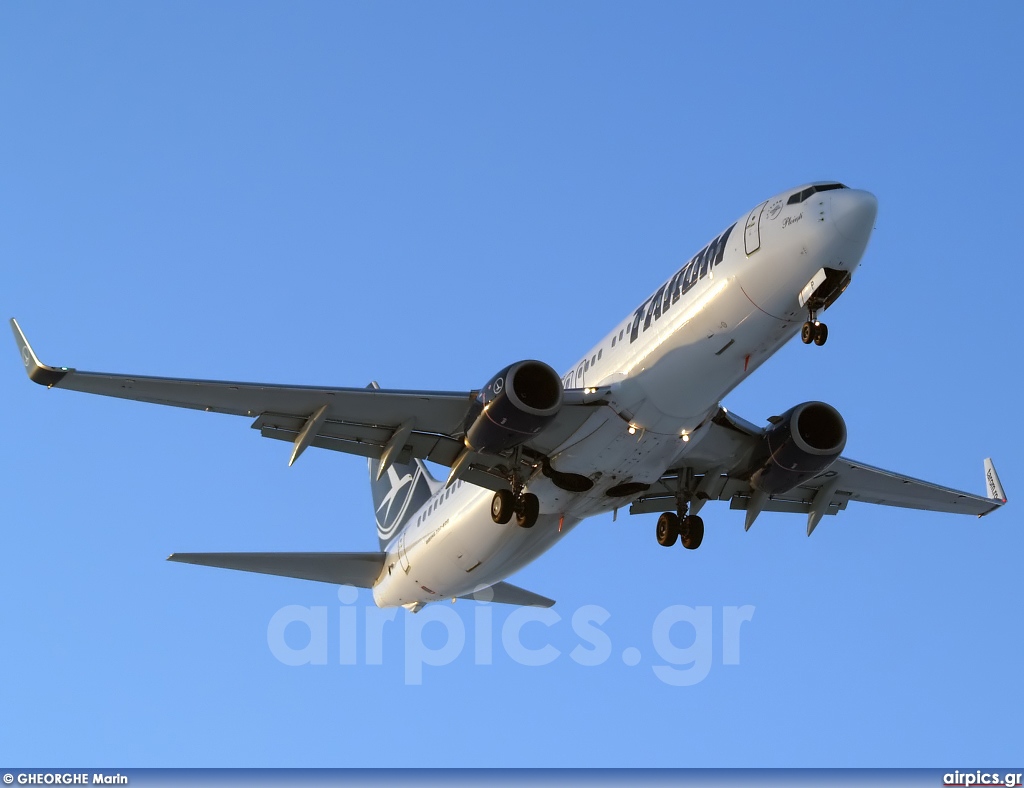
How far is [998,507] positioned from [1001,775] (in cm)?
957

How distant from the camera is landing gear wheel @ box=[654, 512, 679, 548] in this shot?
35188 mm

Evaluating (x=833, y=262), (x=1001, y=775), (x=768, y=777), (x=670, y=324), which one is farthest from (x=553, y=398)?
(x=1001, y=775)

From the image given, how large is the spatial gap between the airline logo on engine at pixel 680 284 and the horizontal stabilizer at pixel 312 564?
12.1m

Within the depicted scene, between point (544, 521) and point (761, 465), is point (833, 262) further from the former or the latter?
point (544, 521)

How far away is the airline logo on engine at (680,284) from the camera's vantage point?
29297 millimetres

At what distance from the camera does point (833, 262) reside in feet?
89.8

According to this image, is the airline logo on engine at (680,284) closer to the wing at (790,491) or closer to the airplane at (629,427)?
the airplane at (629,427)

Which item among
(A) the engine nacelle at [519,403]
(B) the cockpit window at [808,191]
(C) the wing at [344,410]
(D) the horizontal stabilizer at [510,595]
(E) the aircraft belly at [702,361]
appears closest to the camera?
(B) the cockpit window at [808,191]

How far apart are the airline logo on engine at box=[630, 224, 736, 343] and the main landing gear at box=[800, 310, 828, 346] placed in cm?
232

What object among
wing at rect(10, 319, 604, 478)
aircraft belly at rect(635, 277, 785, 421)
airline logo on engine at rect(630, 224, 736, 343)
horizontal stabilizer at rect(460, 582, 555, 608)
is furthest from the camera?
horizontal stabilizer at rect(460, 582, 555, 608)

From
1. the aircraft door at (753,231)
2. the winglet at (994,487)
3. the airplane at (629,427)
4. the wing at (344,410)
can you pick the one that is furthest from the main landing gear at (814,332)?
the winglet at (994,487)

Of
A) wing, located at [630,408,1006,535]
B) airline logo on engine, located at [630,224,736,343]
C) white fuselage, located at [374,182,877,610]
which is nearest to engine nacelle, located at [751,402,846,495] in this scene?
wing, located at [630,408,1006,535]

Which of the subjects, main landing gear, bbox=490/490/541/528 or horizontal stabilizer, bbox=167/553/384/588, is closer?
main landing gear, bbox=490/490/541/528

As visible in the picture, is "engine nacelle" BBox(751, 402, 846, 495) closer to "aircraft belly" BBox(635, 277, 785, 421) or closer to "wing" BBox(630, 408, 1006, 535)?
"wing" BBox(630, 408, 1006, 535)
